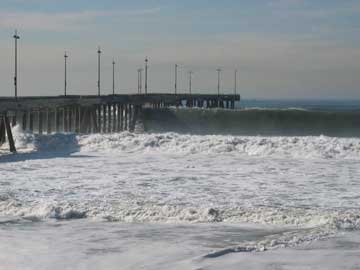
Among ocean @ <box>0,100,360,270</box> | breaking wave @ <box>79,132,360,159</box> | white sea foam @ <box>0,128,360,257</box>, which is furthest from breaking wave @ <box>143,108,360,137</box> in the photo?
ocean @ <box>0,100,360,270</box>

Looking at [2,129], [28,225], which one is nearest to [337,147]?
[2,129]

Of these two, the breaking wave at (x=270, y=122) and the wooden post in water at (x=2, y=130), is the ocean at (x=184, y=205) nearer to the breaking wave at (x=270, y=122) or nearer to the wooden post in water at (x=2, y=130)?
the wooden post in water at (x=2, y=130)

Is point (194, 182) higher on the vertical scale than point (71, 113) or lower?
lower

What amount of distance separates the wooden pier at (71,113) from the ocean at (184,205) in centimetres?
543

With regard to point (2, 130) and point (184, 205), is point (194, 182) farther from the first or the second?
point (2, 130)

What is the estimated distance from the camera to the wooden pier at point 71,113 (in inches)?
1552

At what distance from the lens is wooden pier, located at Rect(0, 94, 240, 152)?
39.4 meters

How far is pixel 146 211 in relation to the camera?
A: 14984 mm

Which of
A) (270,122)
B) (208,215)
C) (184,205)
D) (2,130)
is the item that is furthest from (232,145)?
(270,122)

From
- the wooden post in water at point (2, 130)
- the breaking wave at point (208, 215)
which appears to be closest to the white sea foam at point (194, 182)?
the breaking wave at point (208, 215)

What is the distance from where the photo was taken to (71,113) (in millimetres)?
51688

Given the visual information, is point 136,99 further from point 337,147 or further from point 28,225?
point 28,225

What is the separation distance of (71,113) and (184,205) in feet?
120

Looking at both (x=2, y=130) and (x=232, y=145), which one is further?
(x=2, y=130)
